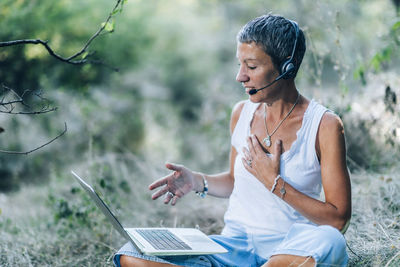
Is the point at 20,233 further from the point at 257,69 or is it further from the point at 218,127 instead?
the point at 218,127

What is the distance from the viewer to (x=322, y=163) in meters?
2.03

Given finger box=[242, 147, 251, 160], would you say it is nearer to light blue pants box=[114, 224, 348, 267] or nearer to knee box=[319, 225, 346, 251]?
light blue pants box=[114, 224, 348, 267]

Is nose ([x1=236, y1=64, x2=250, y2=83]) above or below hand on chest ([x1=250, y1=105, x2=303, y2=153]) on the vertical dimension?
above

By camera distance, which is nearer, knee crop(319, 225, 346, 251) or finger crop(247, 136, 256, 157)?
knee crop(319, 225, 346, 251)

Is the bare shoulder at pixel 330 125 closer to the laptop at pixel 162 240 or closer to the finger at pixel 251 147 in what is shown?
the finger at pixel 251 147

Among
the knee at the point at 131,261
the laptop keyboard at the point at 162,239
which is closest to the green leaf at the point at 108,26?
the laptop keyboard at the point at 162,239

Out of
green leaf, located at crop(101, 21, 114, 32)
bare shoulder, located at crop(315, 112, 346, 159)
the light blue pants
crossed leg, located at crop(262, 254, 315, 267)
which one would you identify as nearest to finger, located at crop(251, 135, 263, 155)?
bare shoulder, located at crop(315, 112, 346, 159)

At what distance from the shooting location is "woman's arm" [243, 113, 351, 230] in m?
1.97

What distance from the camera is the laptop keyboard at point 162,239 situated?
1.99 metres

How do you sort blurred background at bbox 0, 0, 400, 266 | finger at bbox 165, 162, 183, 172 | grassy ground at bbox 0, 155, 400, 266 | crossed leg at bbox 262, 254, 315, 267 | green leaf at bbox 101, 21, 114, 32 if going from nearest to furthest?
crossed leg at bbox 262, 254, 315, 267 < finger at bbox 165, 162, 183, 172 < green leaf at bbox 101, 21, 114, 32 < grassy ground at bbox 0, 155, 400, 266 < blurred background at bbox 0, 0, 400, 266

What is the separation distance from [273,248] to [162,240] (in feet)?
1.77

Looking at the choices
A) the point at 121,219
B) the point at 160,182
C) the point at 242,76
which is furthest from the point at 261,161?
the point at 121,219

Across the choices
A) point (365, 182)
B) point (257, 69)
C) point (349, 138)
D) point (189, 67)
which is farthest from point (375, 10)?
point (257, 69)

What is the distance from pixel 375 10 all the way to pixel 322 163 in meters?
8.87
